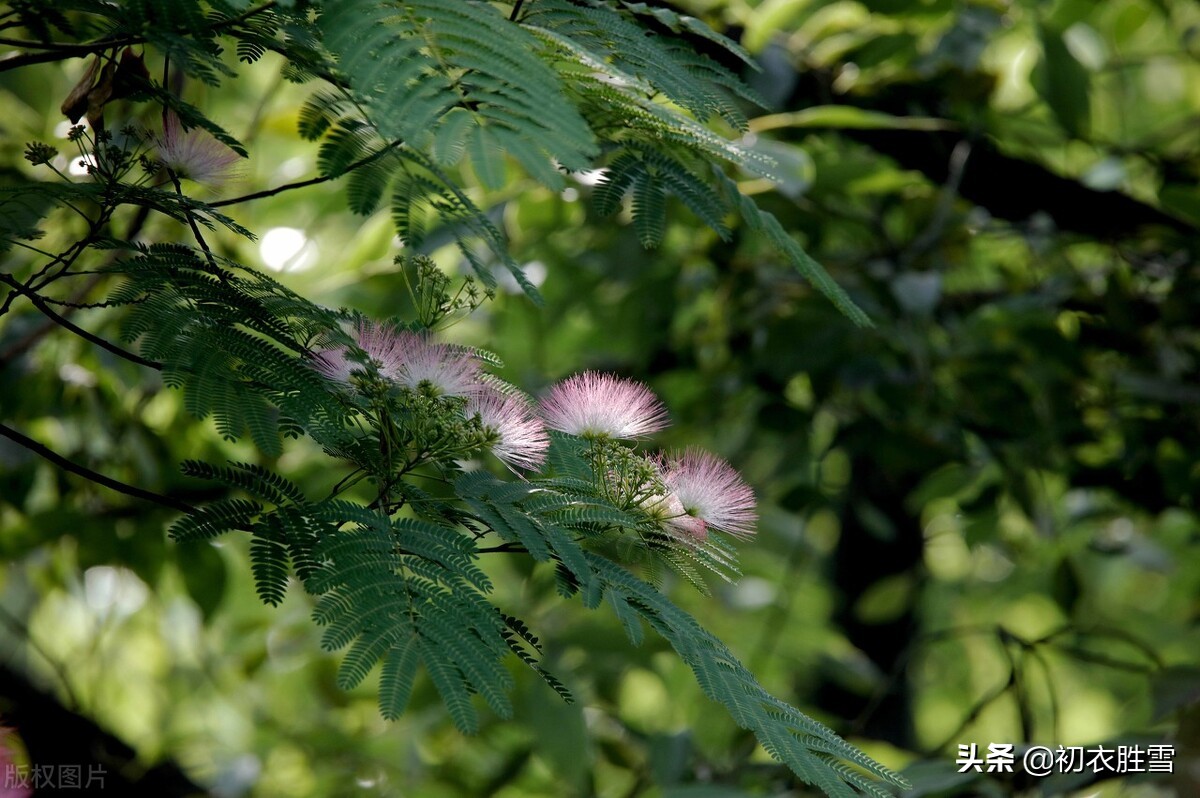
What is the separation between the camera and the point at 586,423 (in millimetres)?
1079

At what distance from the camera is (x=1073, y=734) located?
6.09 metres

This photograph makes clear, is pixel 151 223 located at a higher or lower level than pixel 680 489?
higher

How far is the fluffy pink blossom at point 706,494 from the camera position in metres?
1.03

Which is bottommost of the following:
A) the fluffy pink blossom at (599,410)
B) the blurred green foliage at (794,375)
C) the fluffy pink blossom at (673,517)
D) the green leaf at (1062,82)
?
the fluffy pink blossom at (673,517)

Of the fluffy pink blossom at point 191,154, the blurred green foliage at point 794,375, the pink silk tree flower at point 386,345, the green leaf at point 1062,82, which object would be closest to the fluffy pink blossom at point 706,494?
the pink silk tree flower at point 386,345

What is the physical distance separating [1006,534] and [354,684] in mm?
2829

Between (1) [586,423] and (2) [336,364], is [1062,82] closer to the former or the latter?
(1) [586,423]

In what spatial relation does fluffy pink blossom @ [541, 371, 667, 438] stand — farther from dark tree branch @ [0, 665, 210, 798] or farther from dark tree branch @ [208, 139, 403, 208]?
dark tree branch @ [0, 665, 210, 798]

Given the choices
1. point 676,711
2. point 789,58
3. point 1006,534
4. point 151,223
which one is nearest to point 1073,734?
point 1006,534

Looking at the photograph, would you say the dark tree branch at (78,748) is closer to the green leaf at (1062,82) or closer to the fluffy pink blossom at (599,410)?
the fluffy pink blossom at (599,410)

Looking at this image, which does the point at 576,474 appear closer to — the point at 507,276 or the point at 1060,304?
the point at 507,276

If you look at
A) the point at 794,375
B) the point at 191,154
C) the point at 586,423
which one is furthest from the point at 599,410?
the point at 794,375

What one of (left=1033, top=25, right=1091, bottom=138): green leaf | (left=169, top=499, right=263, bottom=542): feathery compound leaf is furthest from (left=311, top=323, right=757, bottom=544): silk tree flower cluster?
(left=1033, top=25, right=1091, bottom=138): green leaf

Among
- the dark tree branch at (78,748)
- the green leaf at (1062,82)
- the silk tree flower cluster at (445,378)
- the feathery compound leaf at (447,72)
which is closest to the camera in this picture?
the feathery compound leaf at (447,72)
